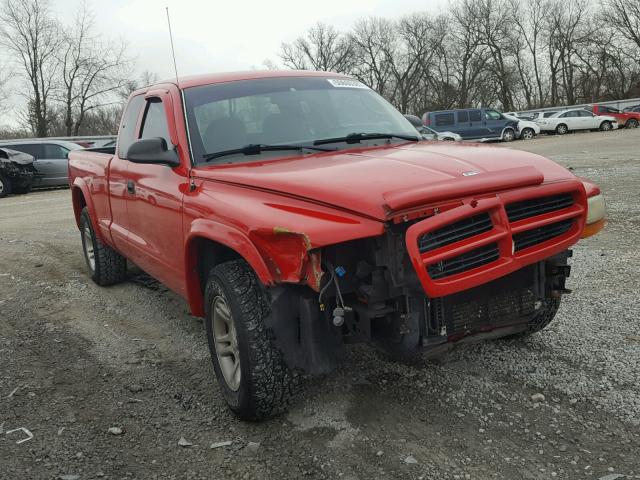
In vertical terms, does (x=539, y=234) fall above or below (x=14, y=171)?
below

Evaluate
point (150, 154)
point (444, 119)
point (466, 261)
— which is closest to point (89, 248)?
point (150, 154)

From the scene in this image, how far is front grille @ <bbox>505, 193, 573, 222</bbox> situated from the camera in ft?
9.05

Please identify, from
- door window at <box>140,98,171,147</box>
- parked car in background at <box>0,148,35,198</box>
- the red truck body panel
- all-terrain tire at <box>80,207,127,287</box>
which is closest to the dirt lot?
the red truck body panel

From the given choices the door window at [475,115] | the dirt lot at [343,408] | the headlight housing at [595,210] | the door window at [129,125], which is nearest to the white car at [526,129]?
the door window at [475,115]

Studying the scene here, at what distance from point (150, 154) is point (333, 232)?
5.29 ft

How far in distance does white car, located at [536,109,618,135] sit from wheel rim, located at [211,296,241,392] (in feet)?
113

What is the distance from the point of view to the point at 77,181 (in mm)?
6109

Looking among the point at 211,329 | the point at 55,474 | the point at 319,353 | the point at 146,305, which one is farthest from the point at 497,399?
the point at 146,305

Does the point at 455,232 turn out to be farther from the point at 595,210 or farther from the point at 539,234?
the point at 595,210

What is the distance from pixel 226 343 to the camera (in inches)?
132

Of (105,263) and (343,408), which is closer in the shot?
(343,408)

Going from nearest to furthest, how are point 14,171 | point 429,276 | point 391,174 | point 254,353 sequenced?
point 429,276 < point 391,174 < point 254,353 < point 14,171

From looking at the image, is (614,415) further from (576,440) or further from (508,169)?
(508,169)

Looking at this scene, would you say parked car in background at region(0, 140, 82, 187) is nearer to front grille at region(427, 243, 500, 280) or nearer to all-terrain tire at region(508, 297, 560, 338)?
all-terrain tire at region(508, 297, 560, 338)
